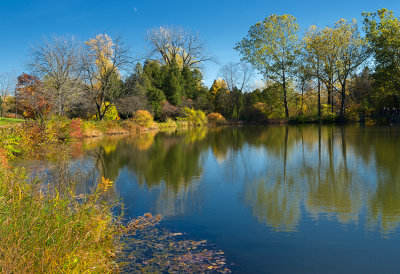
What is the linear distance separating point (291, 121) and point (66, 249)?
3815cm

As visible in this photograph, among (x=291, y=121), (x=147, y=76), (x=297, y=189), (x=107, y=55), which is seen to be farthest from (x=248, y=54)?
(x=297, y=189)

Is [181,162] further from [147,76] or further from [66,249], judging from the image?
[147,76]

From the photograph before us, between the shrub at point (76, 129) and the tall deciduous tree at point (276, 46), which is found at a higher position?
the tall deciduous tree at point (276, 46)

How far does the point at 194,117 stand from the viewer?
43000mm

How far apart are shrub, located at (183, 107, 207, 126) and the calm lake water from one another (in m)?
30.6

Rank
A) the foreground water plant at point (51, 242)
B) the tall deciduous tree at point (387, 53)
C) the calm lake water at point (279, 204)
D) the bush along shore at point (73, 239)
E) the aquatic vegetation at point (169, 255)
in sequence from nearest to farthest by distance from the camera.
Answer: the foreground water plant at point (51, 242) → the bush along shore at point (73, 239) → the aquatic vegetation at point (169, 255) → the calm lake water at point (279, 204) → the tall deciduous tree at point (387, 53)

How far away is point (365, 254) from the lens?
153 inches

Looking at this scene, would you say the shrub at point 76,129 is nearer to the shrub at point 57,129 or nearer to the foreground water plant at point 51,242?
the shrub at point 57,129

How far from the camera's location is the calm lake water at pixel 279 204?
3910mm

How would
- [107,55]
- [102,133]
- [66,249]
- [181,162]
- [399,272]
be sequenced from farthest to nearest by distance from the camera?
1. [107,55]
2. [102,133]
3. [181,162]
4. [399,272]
5. [66,249]

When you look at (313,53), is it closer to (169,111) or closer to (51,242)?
(169,111)

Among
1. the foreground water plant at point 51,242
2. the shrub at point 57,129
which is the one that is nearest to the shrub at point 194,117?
the shrub at point 57,129

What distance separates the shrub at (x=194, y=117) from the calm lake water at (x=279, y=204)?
3059cm

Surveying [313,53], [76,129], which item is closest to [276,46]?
[313,53]
